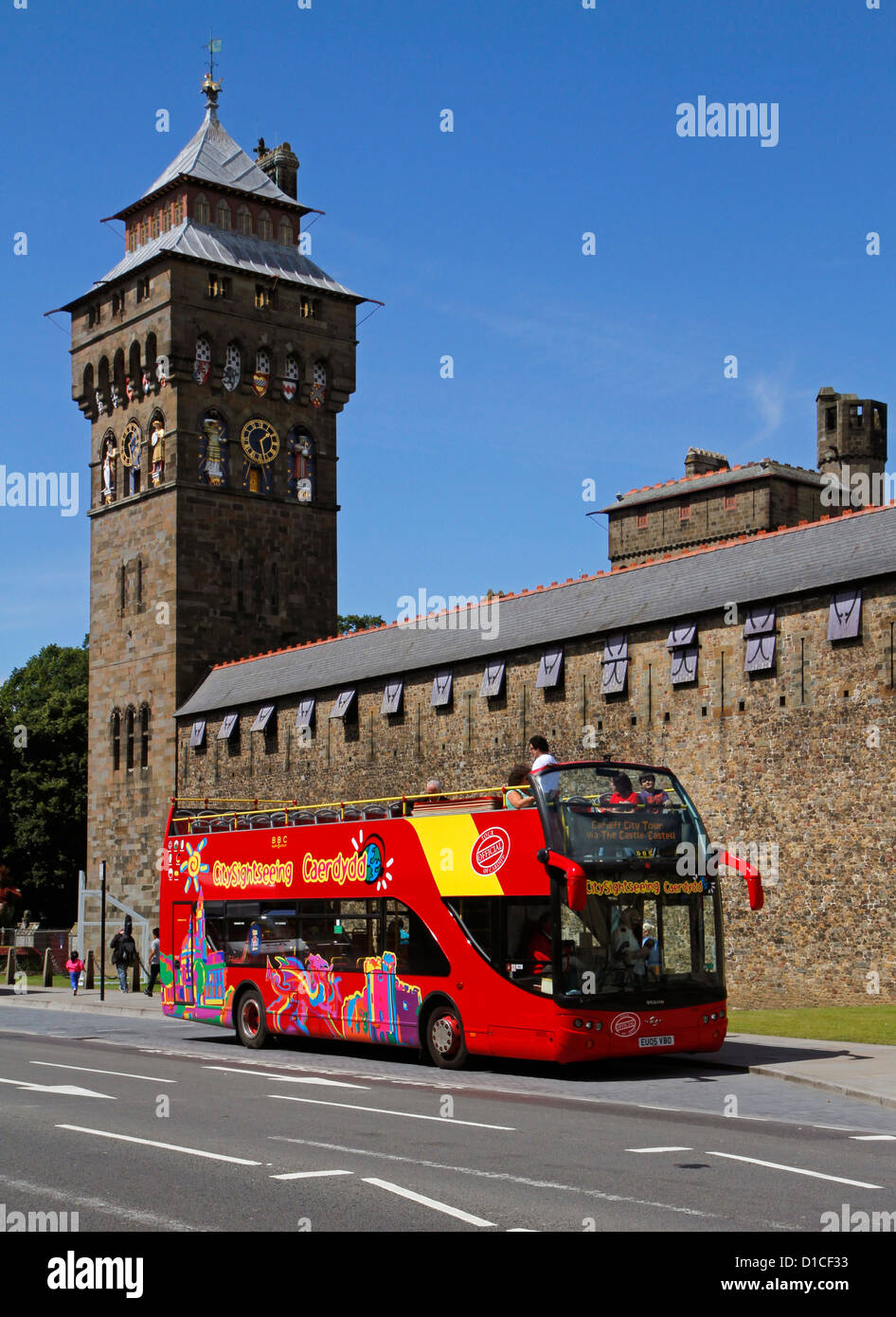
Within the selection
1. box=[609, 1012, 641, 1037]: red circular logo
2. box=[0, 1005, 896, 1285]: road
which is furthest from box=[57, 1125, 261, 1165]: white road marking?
box=[609, 1012, 641, 1037]: red circular logo

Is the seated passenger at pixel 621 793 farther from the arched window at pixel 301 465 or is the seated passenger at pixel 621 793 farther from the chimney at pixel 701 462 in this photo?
the chimney at pixel 701 462

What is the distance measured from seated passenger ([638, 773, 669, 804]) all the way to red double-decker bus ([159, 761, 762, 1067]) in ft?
0.07

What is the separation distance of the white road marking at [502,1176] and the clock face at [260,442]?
1653 inches

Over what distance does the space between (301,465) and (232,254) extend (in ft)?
25.0

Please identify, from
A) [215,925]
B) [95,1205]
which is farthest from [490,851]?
[95,1205]

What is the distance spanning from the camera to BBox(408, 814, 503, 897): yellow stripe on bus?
18109 mm

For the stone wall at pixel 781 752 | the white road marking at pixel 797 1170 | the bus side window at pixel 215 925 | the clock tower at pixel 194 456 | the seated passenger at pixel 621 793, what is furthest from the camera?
the clock tower at pixel 194 456

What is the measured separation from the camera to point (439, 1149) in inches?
441

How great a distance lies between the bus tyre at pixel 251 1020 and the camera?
22.5 meters

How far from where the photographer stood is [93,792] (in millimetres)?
53781

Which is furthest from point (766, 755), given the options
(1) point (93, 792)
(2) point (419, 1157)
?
(1) point (93, 792)

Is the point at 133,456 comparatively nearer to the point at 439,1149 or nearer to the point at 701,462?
the point at 701,462

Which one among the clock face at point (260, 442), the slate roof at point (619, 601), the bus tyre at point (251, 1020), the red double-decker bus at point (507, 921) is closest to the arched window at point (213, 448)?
the clock face at point (260, 442)
